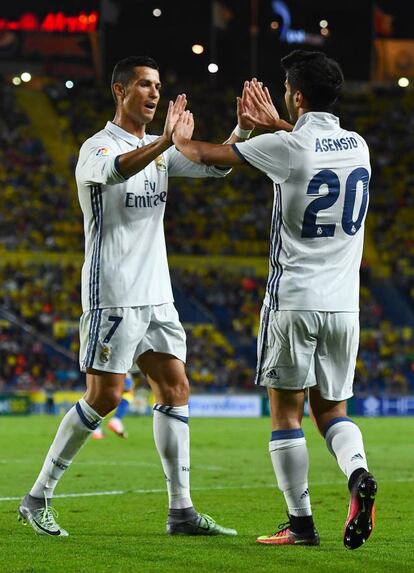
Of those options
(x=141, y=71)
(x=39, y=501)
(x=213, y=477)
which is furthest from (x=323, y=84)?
(x=213, y=477)

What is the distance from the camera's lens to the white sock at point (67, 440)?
733 cm

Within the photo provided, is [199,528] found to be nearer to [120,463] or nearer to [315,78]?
[315,78]

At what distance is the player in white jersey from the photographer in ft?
21.4

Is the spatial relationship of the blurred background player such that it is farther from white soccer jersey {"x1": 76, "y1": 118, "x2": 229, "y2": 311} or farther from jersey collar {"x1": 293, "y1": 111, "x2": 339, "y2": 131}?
jersey collar {"x1": 293, "y1": 111, "x2": 339, "y2": 131}

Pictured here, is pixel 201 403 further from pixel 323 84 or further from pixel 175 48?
pixel 323 84

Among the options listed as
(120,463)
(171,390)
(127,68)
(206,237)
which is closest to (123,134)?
(127,68)

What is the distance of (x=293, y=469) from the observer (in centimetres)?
664

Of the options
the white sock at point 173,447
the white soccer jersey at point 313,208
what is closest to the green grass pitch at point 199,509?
the white sock at point 173,447

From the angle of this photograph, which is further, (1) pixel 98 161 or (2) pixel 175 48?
(2) pixel 175 48

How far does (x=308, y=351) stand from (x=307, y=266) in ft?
1.54

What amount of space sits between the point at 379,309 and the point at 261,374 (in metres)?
29.0

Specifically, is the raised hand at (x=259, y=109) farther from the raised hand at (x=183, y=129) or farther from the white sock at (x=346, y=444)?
the white sock at (x=346, y=444)

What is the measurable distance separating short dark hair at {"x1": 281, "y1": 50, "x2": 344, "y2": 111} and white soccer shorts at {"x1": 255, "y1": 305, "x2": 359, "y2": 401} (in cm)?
119

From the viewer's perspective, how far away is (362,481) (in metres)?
6.11
